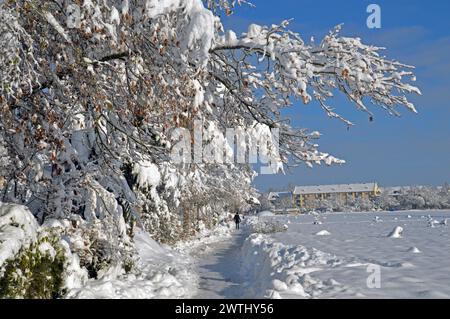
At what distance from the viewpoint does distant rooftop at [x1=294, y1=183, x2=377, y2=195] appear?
5207 inches

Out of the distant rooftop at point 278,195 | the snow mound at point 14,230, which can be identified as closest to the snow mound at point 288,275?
the snow mound at point 14,230

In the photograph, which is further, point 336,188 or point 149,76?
point 336,188

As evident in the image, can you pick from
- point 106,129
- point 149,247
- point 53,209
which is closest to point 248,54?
point 106,129

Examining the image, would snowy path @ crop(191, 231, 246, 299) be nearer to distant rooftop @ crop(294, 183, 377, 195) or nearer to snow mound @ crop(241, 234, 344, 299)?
snow mound @ crop(241, 234, 344, 299)

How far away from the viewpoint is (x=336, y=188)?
141 metres

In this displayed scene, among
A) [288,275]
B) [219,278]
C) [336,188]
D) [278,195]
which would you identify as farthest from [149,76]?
[336,188]

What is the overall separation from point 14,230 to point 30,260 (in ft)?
1.50

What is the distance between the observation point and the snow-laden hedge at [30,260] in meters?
5.30

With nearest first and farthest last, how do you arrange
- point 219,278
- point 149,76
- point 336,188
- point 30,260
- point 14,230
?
point 149,76, point 14,230, point 30,260, point 219,278, point 336,188

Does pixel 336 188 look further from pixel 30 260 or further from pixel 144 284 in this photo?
pixel 30 260

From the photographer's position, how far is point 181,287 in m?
8.97

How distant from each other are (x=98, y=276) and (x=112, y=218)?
115cm

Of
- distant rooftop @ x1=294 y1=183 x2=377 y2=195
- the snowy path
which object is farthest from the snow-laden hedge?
distant rooftop @ x1=294 y1=183 x2=377 y2=195

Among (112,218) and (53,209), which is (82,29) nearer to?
(53,209)
